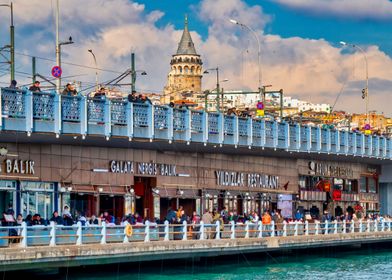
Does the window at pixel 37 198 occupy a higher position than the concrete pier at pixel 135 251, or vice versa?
the window at pixel 37 198

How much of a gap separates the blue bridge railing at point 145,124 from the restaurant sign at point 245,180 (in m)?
3.93

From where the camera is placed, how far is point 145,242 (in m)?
41.6

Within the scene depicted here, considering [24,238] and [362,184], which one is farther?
[362,184]

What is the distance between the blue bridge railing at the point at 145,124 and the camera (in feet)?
136

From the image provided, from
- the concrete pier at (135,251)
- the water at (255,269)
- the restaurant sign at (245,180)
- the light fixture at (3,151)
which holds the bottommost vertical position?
the water at (255,269)

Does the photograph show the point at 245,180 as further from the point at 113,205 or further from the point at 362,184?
the point at 362,184

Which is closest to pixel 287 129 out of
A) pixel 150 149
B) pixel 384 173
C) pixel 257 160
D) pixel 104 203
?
pixel 257 160

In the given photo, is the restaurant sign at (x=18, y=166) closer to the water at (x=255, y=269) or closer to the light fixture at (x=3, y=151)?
the light fixture at (x=3, y=151)

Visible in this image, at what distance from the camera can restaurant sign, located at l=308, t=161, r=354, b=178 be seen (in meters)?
73.5

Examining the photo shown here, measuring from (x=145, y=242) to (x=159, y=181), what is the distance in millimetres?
14815

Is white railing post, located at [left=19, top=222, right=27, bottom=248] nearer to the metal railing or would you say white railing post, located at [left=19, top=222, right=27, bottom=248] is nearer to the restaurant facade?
the metal railing

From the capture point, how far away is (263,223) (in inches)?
2079

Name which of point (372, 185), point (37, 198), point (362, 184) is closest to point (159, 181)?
point (37, 198)

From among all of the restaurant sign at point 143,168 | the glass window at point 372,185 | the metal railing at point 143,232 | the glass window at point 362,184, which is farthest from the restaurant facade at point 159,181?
the metal railing at point 143,232
